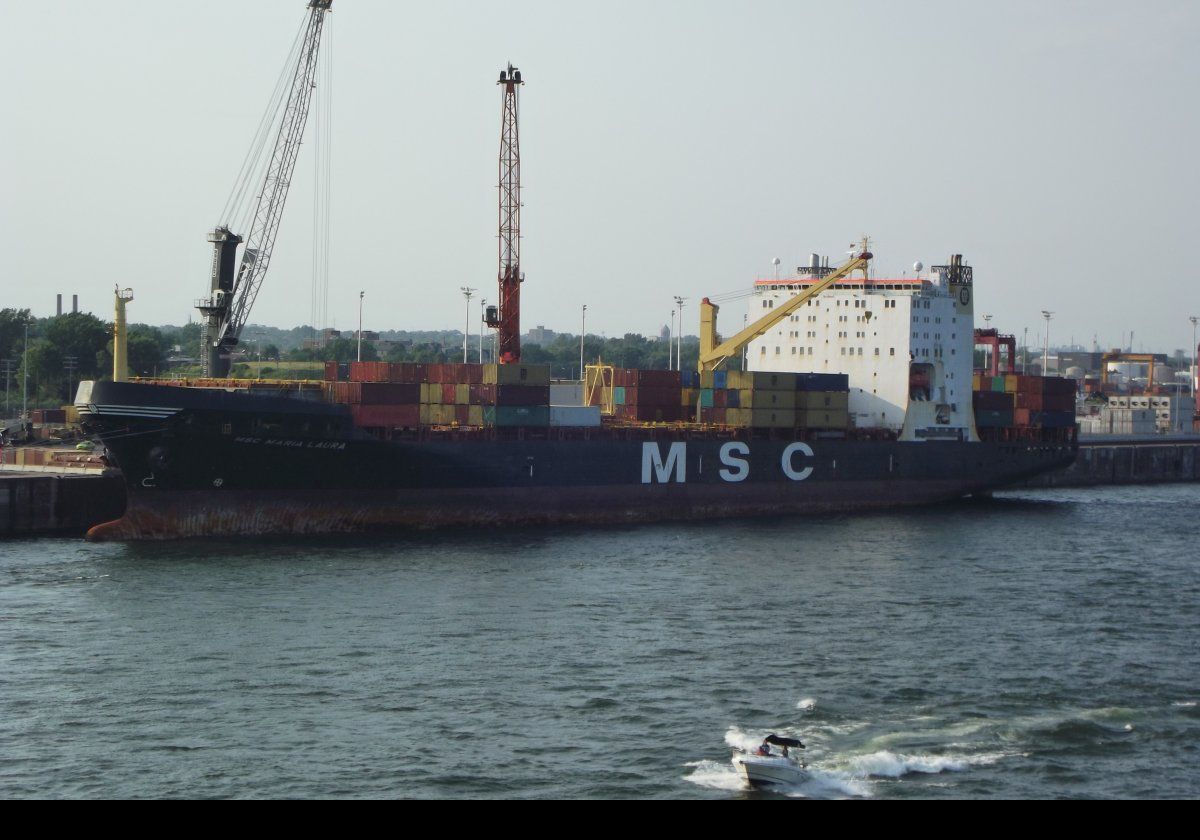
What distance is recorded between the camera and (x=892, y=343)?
6919 centimetres

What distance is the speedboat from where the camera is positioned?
68.9 ft

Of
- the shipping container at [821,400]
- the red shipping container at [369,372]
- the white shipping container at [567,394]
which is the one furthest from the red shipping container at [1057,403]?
the red shipping container at [369,372]

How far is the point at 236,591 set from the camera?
37.6 m

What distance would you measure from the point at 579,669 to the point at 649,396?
108 feet

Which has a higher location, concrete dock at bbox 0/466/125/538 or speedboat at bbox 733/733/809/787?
concrete dock at bbox 0/466/125/538

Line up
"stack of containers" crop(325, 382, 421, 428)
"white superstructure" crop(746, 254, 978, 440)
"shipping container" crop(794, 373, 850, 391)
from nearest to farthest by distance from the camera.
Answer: "stack of containers" crop(325, 382, 421, 428), "shipping container" crop(794, 373, 850, 391), "white superstructure" crop(746, 254, 978, 440)

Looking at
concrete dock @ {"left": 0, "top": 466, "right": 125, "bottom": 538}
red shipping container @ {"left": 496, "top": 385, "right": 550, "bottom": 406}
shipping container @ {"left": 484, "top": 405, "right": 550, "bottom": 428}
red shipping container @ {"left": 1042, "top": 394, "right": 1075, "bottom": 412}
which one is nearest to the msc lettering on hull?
shipping container @ {"left": 484, "top": 405, "right": 550, "bottom": 428}

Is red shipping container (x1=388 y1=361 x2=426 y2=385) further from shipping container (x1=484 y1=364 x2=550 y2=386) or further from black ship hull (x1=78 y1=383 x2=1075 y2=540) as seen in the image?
shipping container (x1=484 y1=364 x2=550 y2=386)

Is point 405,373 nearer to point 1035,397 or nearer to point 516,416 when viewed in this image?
point 516,416

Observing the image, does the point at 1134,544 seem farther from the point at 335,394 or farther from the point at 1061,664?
the point at 335,394

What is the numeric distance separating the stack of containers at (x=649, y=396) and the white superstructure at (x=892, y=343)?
1236 cm

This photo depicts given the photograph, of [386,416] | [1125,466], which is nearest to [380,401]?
[386,416]

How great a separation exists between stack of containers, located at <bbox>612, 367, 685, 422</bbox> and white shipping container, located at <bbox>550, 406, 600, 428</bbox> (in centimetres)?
376

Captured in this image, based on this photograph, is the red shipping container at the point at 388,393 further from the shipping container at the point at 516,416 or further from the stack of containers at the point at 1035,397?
the stack of containers at the point at 1035,397
